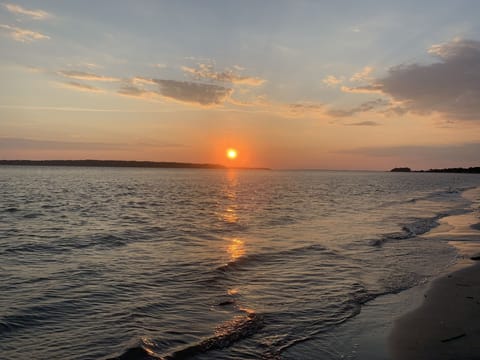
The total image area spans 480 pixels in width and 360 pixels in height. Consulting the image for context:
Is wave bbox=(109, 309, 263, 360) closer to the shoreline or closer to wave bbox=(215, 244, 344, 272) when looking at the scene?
the shoreline

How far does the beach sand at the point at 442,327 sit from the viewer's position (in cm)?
800

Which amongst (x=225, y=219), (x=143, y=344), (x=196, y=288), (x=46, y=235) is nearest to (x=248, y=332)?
(x=143, y=344)

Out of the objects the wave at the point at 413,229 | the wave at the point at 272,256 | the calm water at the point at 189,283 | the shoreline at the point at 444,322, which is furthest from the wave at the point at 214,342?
the wave at the point at 413,229

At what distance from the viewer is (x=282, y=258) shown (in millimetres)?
17250

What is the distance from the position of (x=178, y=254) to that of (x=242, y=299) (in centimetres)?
673

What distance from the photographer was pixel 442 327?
9336mm

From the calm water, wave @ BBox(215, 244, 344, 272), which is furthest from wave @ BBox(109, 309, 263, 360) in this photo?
wave @ BBox(215, 244, 344, 272)

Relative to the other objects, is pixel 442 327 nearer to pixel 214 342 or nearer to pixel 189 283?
pixel 214 342

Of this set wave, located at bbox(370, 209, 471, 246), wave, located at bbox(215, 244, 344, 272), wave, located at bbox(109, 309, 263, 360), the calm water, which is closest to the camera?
wave, located at bbox(109, 309, 263, 360)

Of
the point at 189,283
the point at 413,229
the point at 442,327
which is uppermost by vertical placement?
the point at 442,327

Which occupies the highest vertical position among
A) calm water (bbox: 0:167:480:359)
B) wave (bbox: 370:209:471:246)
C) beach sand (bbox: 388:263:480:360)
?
beach sand (bbox: 388:263:480:360)

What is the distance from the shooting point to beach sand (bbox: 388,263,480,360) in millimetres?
7996

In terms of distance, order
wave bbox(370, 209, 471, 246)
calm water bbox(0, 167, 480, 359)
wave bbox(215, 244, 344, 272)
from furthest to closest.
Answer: wave bbox(370, 209, 471, 246)
wave bbox(215, 244, 344, 272)
calm water bbox(0, 167, 480, 359)

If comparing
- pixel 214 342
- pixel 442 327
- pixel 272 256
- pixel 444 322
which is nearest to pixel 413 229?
pixel 272 256
